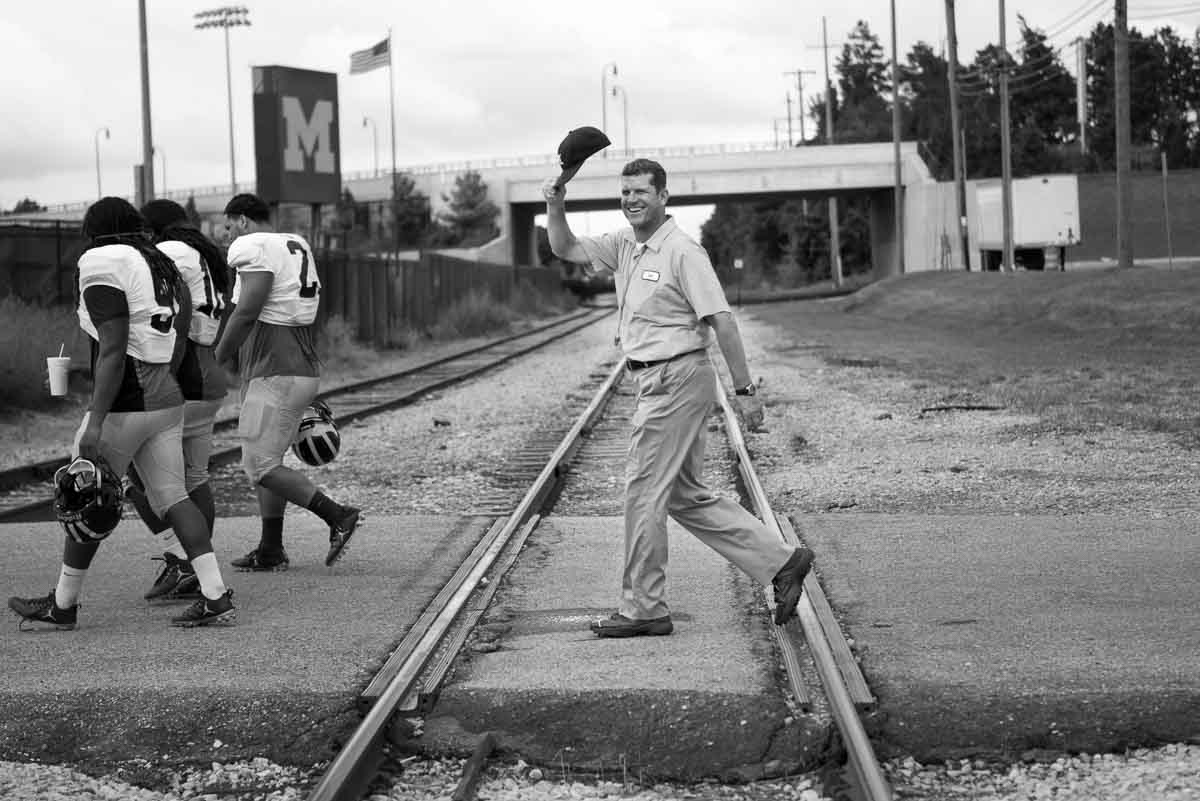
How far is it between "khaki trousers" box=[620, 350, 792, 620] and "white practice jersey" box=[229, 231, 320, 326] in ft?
7.39

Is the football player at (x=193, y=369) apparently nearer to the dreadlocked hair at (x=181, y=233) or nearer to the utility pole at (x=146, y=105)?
the dreadlocked hair at (x=181, y=233)

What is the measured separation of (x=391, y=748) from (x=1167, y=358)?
2149 cm

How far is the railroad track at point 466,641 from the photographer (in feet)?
16.4

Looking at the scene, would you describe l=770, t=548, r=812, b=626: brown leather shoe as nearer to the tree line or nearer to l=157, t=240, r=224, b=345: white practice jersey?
l=157, t=240, r=224, b=345: white practice jersey

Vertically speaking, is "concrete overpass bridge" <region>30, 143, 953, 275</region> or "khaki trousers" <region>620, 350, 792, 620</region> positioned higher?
"concrete overpass bridge" <region>30, 143, 953, 275</region>

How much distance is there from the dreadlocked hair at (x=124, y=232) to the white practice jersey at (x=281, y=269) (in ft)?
2.76

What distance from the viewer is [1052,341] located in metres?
31.3

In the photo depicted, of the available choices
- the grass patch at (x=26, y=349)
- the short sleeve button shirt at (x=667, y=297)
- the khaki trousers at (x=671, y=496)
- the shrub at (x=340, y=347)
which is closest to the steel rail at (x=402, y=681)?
the khaki trousers at (x=671, y=496)

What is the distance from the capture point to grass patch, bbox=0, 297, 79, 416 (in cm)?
1956

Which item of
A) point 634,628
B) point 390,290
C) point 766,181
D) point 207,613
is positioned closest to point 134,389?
point 207,613

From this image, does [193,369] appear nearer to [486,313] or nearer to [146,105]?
[146,105]

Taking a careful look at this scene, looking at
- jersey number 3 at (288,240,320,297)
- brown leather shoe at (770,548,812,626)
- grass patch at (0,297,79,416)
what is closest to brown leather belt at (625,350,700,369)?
brown leather shoe at (770,548,812,626)

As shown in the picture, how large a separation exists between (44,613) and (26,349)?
13.9 meters

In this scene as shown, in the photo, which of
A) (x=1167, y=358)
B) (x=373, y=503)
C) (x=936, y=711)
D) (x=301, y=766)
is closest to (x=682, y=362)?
(x=936, y=711)
